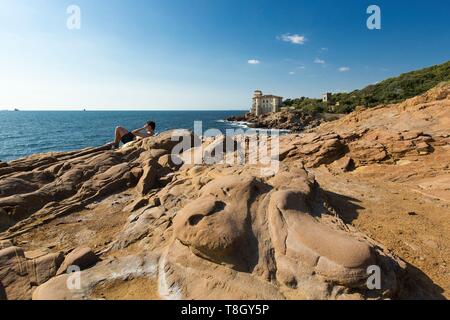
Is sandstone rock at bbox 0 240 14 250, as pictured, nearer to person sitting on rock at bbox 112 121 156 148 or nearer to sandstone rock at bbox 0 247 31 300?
sandstone rock at bbox 0 247 31 300

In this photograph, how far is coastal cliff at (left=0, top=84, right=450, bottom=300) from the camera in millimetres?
5137

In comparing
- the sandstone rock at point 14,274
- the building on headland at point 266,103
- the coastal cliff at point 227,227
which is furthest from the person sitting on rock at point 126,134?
the building on headland at point 266,103

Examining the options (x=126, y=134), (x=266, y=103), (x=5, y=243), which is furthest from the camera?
(x=266, y=103)

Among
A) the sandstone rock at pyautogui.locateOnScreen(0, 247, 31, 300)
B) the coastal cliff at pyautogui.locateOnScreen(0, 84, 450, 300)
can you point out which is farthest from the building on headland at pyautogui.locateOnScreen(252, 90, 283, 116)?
the sandstone rock at pyautogui.locateOnScreen(0, 247, 31, 300)

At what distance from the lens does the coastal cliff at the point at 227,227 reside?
5137 millimetres

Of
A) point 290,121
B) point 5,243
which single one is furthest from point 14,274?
point 290,121

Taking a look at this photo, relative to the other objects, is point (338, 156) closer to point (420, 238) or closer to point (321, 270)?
point (420, 238)

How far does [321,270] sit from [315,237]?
0.72 m

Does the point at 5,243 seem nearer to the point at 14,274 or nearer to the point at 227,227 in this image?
the point at 14,274

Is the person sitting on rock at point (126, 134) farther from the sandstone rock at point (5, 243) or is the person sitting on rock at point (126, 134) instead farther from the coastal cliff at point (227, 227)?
the sandstone rock at point (5, 243)

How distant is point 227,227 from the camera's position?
580cm

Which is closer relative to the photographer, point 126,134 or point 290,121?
point 126,134
